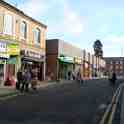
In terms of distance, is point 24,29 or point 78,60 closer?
point 24,29

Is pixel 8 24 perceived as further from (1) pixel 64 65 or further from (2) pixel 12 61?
(1) pixel 64 65

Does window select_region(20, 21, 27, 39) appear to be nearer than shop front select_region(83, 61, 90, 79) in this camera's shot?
Yes

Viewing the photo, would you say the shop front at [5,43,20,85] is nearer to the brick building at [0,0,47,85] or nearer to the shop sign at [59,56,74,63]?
the brick building at [0,0,47,85]

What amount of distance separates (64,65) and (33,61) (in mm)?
15255

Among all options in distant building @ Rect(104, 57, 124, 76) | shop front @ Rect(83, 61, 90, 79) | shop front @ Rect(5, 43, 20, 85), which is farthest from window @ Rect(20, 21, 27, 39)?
distant building @ Rect(104, 57, 124, 76)

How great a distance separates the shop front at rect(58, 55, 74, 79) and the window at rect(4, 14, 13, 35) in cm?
1868

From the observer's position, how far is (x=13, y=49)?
118 ft

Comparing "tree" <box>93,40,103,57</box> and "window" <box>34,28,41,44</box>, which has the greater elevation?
"tree" <box>93,40,103,57</box>

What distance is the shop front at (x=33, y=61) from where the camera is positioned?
1527 inches

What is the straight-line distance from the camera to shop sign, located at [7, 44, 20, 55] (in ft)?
115

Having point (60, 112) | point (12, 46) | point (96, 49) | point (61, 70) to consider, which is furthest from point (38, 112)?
point (96, 49)

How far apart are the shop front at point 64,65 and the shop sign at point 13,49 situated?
17701 mm

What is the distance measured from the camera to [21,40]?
126 ft

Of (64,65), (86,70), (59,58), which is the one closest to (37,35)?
(59,58)
